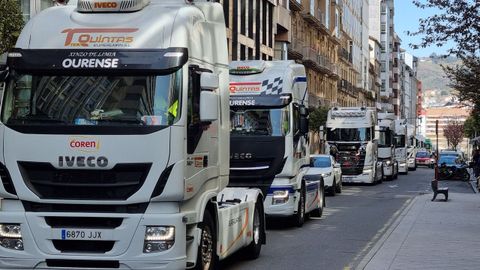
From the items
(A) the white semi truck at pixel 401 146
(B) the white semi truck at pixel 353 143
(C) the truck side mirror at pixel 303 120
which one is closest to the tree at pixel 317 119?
(A) the white semi truck at pixel 401 146

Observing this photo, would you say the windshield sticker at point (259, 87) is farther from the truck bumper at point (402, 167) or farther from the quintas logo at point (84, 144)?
the truck bumper at point (402, 167)

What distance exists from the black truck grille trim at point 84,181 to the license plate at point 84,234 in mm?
355

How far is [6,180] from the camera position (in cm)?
874

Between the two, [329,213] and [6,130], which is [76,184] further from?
[329,213]

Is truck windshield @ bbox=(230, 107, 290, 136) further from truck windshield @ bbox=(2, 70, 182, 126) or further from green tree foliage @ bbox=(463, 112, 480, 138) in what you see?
green tree foliage @ bbox=(463, 112, 480, 138)

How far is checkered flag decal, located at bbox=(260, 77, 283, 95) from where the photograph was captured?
1653 centimetres

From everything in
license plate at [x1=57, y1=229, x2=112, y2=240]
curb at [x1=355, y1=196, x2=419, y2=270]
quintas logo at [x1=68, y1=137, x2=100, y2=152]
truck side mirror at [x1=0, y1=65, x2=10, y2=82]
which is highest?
truck side mirror at [x1=0, y1=65, x2=10, y2=82]

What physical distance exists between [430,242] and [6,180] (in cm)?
868

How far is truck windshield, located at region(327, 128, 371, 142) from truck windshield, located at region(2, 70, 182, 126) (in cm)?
2897

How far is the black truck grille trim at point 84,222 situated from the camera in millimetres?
8633

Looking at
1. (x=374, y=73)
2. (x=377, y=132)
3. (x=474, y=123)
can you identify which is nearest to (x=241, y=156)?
(x=377, y=132)

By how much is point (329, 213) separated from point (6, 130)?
14.4 m

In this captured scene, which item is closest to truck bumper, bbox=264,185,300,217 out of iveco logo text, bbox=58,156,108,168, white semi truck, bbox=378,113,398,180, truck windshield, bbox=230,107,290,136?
truck windshield, bbox=230,107,290,136

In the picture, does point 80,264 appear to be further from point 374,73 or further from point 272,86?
point 374,73
